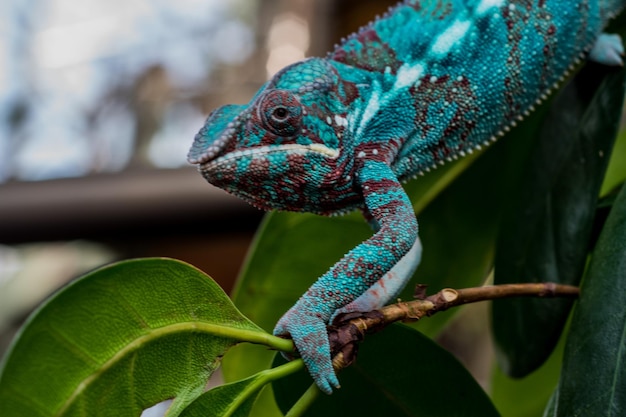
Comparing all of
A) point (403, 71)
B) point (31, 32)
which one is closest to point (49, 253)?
point (31, 32)

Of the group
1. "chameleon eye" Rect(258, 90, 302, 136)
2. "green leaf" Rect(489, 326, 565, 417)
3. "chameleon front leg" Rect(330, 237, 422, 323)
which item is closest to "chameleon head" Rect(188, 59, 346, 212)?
"chameleon eye" Rect(258, 90, 302, 136)

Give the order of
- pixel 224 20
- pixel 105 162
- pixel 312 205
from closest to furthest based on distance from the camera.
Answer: pixel 312 205 < pixel 105 162 < pixel 224 20

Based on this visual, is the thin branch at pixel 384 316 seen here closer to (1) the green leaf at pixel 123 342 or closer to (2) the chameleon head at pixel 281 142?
(1) the green leaf at pixel 123 342

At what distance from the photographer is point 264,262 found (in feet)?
3.52

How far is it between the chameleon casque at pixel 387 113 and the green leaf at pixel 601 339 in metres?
0.18

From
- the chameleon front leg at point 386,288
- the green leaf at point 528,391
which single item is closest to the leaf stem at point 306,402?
the chameleon front leg at point 386,288

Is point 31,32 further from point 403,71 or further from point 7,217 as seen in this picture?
point 403,71

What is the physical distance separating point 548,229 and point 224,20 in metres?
3.14

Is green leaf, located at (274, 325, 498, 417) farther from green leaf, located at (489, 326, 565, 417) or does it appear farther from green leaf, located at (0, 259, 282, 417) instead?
green leaf, located at (489, 326, 565, 417)

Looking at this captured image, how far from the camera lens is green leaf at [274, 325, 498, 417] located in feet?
2.59

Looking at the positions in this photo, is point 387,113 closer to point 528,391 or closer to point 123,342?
point 123,342

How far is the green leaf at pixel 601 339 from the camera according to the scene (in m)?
0.67

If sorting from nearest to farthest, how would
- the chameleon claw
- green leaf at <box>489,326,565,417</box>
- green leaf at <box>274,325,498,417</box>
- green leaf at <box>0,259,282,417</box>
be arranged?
1. green leaf at <box>0,259,282,417</box>
2. the chameleon claw
3. green leaf at <box>274,325,498,417</box>
4. green leaf at <box>489,326,565,417</box>

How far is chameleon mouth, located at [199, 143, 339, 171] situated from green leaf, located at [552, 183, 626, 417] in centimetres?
30
